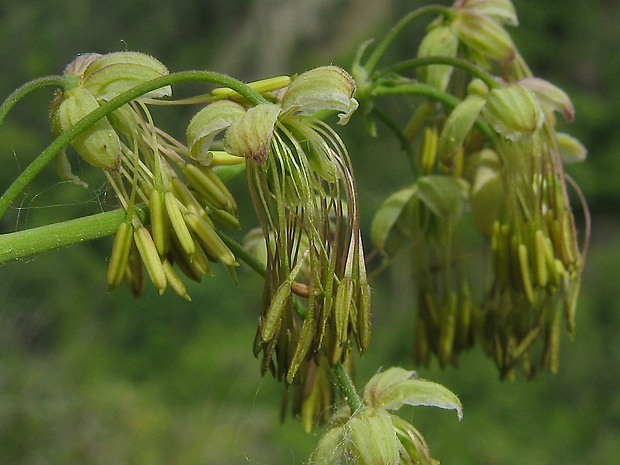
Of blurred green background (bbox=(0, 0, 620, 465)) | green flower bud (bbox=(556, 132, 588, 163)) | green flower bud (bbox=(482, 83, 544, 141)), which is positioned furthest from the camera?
blurred green background (bbox=(0, 0, 620, 465))

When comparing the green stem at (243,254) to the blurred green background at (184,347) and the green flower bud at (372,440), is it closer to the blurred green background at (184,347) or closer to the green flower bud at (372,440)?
the green flower bud at (372,440)

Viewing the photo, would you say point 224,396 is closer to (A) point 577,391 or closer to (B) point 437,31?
(A) point 577,391

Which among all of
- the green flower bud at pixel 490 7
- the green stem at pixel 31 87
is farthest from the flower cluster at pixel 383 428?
the green flower bud at pixel 490 7

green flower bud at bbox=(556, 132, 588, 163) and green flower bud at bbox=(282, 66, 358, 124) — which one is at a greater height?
green flower bud at bbox=(282, 66, 358, 124)

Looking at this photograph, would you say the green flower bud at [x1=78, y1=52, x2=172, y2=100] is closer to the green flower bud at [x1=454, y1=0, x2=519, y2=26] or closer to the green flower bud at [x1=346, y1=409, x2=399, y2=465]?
the green flower bud at [x1=346, y1=409, x2=399, y2=465]

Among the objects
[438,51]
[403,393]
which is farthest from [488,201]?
[403,393]

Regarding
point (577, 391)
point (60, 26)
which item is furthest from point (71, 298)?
point (577, 391)

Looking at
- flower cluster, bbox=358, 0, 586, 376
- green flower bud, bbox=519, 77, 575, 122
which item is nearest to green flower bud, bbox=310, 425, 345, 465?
flower cluster, bbox=358, 0, 586, 376
